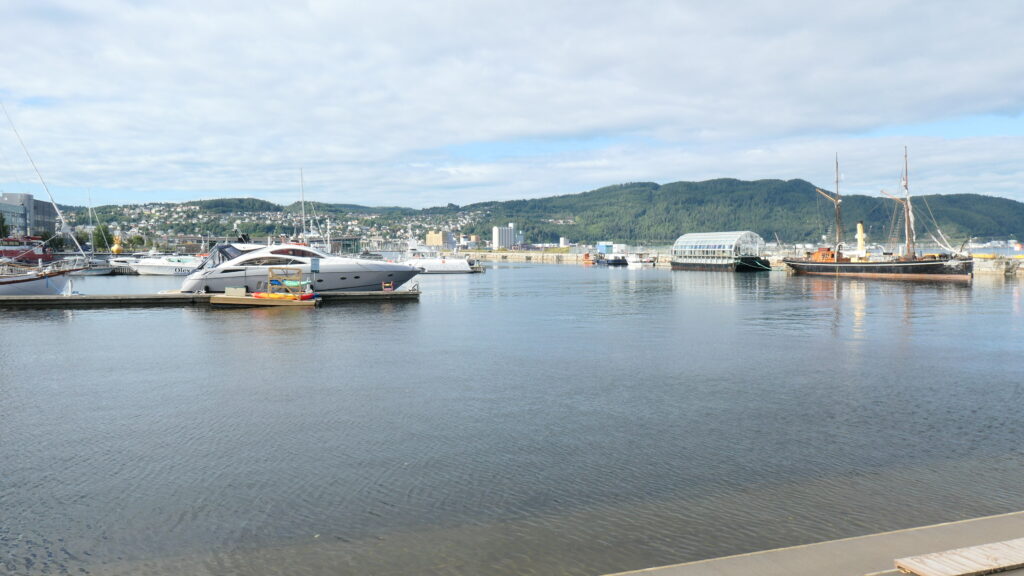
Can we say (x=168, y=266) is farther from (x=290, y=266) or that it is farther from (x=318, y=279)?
(x=290, y=266)

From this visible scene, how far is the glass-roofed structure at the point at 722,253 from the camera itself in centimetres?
12659

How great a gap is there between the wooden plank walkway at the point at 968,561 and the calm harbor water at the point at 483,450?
2106mm

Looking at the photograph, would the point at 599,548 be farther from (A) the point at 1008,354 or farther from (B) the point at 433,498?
(A) the point at 1008,354

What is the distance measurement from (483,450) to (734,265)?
11846 centimetres

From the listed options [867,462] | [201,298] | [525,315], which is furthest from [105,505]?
[201,298]

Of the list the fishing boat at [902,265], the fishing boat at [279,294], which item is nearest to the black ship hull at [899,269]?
the fishing boat at [902,265]

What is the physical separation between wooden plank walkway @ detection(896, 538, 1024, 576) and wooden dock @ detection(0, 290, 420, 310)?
46513 mm

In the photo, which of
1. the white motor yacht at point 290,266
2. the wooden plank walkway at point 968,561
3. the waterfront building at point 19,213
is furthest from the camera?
the waterfront building at point 19,213

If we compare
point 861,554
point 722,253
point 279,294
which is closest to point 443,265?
point 722,253

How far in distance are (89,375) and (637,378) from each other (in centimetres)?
1725

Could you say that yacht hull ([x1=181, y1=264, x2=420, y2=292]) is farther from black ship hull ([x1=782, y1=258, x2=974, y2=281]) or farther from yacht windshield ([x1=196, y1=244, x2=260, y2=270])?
black ship hull ([x1=782, y1=258, x2=974, y2=281])

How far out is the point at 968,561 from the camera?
7.12 m

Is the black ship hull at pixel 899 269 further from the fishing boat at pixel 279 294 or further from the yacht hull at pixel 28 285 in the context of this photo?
the yacht hull at pixel 28 285

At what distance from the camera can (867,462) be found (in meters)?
12.8
